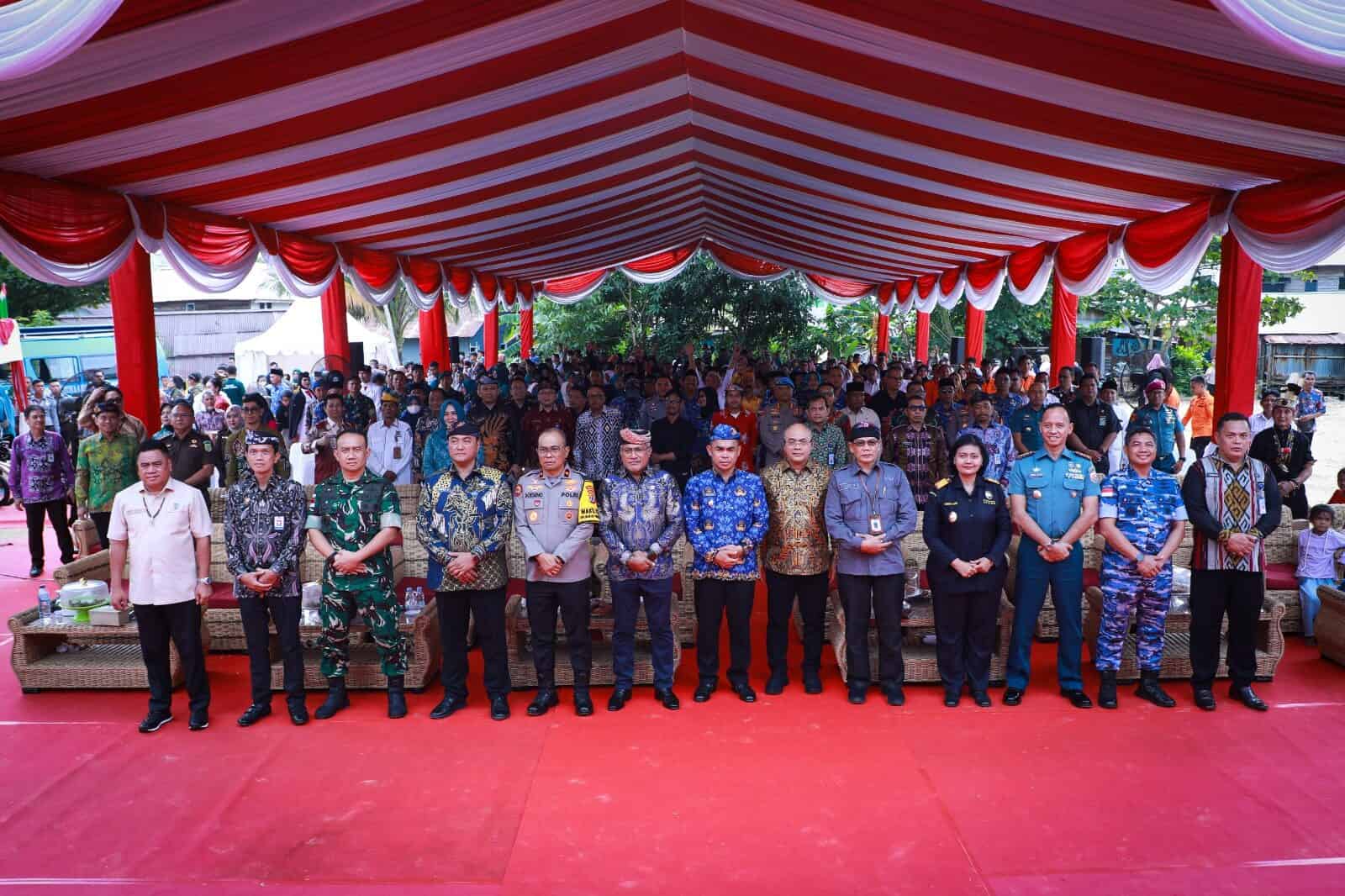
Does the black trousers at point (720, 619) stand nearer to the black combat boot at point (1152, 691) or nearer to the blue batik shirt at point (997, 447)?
the black combat boot at point (1152, 691)

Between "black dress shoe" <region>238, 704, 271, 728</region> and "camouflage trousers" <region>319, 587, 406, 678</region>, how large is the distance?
33cm

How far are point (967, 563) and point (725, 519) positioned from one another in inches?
46.4

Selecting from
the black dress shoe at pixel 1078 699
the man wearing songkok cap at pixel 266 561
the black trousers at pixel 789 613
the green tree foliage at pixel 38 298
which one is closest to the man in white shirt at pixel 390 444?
the man wearing songkok cap at pixel 266 561

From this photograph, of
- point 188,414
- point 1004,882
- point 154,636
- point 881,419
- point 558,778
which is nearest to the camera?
point 1004,882

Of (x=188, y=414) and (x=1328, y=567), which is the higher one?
(x=188, y=414)

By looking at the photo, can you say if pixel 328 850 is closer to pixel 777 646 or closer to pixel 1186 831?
pixel 777 646

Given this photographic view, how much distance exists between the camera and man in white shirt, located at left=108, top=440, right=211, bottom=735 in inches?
163

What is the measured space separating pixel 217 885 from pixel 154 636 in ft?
5.33

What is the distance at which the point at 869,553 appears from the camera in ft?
14.4

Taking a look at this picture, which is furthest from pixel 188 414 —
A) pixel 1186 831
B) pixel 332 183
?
pixel 1186 831

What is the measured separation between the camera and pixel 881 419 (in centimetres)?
847

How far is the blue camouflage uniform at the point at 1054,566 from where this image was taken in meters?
4.42

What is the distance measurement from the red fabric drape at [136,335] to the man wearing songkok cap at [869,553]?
15.2 feet

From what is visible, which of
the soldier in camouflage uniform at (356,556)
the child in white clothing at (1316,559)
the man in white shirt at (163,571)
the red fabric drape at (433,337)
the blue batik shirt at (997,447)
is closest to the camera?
the man in white shirt at (163,571)
